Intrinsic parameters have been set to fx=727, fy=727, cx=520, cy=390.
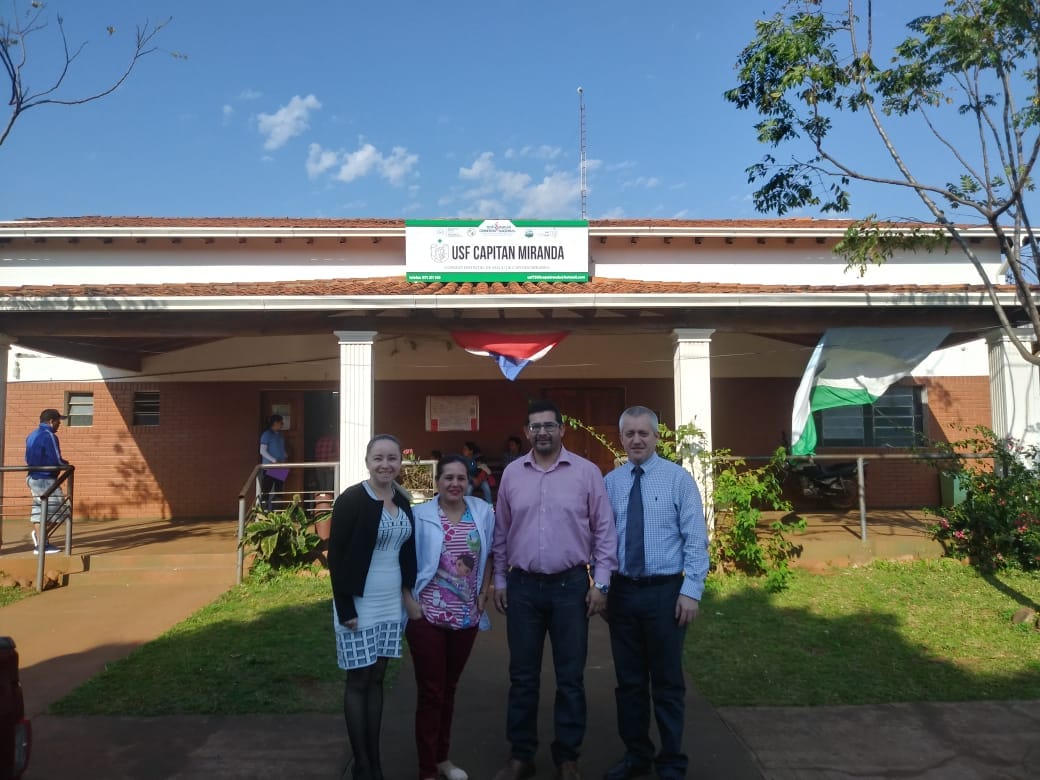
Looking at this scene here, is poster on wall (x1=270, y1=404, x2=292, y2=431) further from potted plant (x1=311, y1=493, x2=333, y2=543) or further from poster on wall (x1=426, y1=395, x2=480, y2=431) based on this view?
potted plant (x1=311, y1=493, x2=333, y2=543)

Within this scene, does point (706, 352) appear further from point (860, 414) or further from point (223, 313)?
point (223, 313)

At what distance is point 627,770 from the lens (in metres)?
3.34

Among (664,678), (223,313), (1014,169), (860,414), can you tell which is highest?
(1014,169)

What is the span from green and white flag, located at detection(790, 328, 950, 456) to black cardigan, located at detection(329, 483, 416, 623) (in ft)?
19.2

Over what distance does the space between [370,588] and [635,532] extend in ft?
3.97

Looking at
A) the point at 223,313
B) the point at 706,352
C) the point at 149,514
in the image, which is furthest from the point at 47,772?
the point at 149,514

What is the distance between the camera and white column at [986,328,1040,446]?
773 centimetres

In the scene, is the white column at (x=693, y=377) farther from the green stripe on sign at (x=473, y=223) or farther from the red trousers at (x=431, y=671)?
the red trousers at (x=431, y=671)

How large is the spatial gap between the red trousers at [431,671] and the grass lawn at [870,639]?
1868 mm

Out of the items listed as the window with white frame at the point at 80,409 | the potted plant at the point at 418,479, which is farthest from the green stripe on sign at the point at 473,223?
the window with white frame at the point at 80,409

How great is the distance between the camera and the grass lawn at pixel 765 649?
441 cm

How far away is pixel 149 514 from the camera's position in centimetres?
1062

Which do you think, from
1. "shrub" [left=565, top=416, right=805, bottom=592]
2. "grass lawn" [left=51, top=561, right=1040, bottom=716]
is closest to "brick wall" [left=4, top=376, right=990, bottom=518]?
"shrub" [left=565, top=416, right=805, bottom=592]

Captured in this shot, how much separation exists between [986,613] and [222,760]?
5830mm
